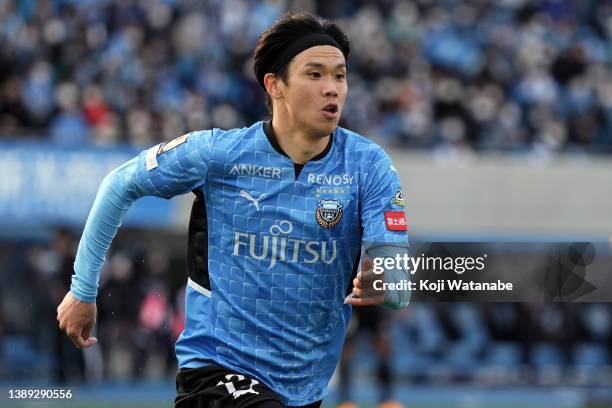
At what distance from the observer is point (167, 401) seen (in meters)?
16.5

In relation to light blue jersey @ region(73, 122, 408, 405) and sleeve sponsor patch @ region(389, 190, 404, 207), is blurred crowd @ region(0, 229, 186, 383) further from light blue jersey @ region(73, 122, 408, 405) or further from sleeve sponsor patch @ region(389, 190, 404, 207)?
sleeve sponsor patch @ region(389, 190, 404, 207)

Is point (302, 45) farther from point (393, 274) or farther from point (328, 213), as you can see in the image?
point (393, 274)

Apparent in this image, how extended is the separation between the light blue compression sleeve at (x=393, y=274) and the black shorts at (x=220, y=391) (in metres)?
0.57

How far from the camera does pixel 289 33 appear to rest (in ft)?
16.1

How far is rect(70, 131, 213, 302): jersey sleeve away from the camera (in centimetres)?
490

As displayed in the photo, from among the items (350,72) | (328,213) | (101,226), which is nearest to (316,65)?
(328,213)

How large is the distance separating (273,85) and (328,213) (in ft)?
1.90

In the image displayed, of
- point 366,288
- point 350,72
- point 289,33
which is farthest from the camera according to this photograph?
point 350,72

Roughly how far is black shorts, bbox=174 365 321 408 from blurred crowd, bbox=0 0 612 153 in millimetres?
13632

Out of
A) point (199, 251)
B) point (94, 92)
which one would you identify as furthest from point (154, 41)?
point (199, 251)

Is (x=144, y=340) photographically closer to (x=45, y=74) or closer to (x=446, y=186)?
(x=45, y=74)

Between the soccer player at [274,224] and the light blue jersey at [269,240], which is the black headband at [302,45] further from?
the light blue jersey at [269,240]

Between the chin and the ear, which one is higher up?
the ear

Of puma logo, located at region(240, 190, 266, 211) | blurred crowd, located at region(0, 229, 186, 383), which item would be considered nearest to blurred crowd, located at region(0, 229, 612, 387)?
blurred crowd, located at region(0, 229, 186, 383)
